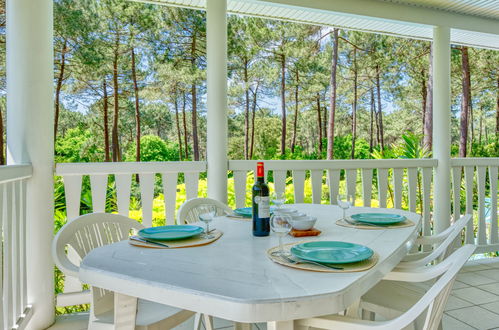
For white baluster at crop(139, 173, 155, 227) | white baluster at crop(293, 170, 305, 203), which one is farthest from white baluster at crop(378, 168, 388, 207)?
white baluster at crop(139, 173, 155, 227)

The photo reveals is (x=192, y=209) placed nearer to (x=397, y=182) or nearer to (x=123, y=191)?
(x=123, y=191)

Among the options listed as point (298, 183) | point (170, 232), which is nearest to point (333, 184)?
point (298, 183)

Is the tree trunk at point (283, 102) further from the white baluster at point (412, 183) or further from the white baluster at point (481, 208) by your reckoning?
the white baluster at point (412, 183)

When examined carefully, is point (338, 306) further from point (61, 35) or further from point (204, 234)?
point (61, 35)

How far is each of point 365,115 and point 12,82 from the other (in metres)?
14.6

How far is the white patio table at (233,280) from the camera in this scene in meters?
0.96

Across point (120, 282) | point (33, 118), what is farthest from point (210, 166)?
→ point (120, 282)

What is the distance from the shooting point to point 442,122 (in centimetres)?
390

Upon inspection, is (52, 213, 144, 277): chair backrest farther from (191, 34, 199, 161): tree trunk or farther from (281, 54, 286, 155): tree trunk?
(281, 54, 286, 155): tree trunk

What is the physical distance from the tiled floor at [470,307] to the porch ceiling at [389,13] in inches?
94.2

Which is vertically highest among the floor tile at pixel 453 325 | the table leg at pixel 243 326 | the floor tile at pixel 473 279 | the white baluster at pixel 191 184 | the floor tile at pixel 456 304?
the white baluster at pixel 191 184

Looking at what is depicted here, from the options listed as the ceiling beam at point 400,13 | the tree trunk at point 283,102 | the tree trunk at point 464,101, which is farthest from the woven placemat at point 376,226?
the tree trunk at point 283,102

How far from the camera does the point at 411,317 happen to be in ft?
3.52

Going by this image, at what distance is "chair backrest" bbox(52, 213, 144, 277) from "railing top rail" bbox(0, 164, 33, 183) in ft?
1.81
